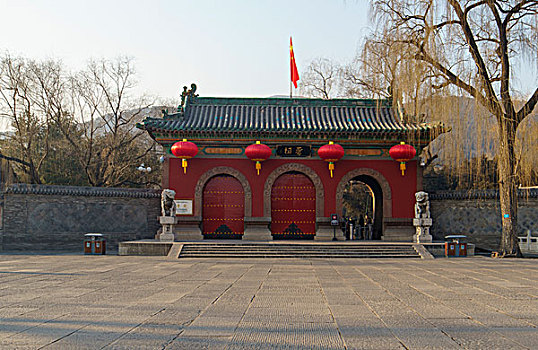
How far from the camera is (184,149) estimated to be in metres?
15.6

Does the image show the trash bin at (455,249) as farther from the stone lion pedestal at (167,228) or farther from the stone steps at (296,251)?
the stone lion pedestal at (167,228)

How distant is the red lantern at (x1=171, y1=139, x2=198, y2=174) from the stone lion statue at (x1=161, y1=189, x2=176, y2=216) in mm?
1672

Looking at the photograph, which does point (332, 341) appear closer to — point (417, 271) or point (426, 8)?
point (417, 271)

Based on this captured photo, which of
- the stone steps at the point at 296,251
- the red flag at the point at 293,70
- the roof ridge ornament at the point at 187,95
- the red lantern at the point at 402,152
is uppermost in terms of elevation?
the red flag at the point at 293,70

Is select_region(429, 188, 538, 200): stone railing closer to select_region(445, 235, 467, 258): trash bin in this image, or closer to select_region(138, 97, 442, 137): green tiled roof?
select_region(138, 97, 442, 137): green tiled roof

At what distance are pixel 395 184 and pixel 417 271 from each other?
662cm

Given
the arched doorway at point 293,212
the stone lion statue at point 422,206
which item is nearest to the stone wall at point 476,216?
the stone lion statue at point 422,206

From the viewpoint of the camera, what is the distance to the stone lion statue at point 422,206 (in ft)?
47.9

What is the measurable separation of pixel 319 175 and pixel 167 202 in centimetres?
537

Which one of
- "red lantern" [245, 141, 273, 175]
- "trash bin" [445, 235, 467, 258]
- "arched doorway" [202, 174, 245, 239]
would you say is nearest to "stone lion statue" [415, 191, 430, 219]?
"trash bin" [445, 235, 467, 258]

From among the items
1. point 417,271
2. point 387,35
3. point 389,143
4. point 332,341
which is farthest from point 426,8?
point 332,341

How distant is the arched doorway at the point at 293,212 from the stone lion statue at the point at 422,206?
3635mm

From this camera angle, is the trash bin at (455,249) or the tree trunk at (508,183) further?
the trash bin at (455,249)

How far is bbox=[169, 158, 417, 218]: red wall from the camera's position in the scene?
53.6 feet
